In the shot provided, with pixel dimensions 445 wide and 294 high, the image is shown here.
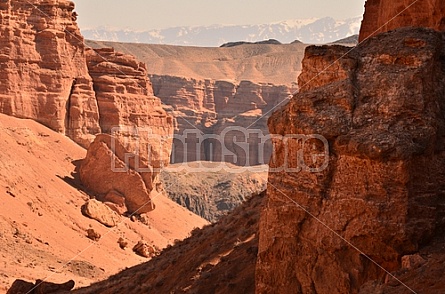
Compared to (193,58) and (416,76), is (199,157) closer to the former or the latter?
(193,58)

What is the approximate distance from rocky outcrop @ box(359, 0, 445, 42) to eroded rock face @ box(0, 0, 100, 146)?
88.2ft

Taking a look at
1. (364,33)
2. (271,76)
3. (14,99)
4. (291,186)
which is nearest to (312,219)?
(291,186)

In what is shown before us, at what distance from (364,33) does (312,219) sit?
1166cm

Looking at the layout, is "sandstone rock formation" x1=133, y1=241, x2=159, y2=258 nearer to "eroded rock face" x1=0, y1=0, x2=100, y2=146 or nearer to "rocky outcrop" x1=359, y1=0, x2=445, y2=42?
"eroded rock face" x1=0, y1=0, x2=100, y2=146

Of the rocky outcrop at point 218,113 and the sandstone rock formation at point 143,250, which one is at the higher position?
the sandstone rock formation at point 143,250

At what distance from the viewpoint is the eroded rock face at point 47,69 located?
1710 inches

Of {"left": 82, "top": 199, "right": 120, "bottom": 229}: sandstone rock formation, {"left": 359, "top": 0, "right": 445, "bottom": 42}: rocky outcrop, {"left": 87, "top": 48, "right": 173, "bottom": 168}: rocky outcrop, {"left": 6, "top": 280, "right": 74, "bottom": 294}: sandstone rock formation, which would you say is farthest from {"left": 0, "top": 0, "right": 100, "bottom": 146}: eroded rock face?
{"left": 359, "top": 0, "right": 445, "bottom": 42}: rocky outcrop

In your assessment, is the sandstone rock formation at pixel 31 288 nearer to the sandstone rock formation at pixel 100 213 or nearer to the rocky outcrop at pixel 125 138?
the sandstone rock formation at pixel 100 213

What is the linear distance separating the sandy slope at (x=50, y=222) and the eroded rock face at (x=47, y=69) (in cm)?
105

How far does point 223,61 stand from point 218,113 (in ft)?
113

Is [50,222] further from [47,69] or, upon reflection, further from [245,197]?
[47,69]

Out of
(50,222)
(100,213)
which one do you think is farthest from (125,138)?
(50,222)

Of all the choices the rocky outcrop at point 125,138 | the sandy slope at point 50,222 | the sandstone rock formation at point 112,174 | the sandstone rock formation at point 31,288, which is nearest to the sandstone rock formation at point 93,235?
the sandy slope at point 50,222

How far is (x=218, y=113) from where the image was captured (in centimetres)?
10512
